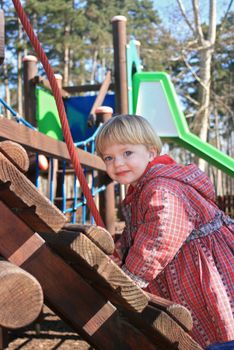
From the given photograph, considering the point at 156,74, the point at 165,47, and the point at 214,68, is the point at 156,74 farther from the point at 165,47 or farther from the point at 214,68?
the point at 214,68

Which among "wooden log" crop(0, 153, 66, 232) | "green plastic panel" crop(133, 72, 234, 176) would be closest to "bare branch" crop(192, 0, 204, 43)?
"green plastic panel" crop(133, 72, 234, 176)

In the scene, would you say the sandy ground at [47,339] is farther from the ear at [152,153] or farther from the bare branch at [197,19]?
the bare branch at [197,19]

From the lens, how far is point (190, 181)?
1.97 m

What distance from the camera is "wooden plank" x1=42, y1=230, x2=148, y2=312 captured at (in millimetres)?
1416

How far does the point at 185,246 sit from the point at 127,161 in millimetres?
402

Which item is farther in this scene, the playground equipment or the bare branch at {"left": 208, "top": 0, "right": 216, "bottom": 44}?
the bare branch at {"left": 208, "top": 0, "right": 216, "bottom": 44}

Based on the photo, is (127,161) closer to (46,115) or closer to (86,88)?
(46,115)

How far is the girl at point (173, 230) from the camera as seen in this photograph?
5.87 feet

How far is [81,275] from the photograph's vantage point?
1646 millimetres

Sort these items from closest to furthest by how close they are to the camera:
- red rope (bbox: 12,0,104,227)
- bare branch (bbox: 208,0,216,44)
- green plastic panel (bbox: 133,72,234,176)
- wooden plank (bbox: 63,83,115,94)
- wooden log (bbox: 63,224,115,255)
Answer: wooden log (bbox: 63,224,115,255) → red rope (bbox: 12,0,104,227) → green plastic panel (bbox: 133,72,234,176) → wooden plank (bbox: 63,83,115,94) → bare branch (bbox: 208,0,216,44)

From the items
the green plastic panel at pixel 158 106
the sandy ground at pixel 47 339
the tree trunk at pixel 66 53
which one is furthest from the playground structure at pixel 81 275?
the tree trunk at pixel 66 53

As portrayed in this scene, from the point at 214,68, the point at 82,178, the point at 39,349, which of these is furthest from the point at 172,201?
the point at 214,68

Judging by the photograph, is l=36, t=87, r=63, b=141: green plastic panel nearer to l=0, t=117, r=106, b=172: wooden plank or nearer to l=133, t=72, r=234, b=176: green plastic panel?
l=133, t=72, r=234, b=176: green plastic panel

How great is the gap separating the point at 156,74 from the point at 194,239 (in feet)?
17.6
